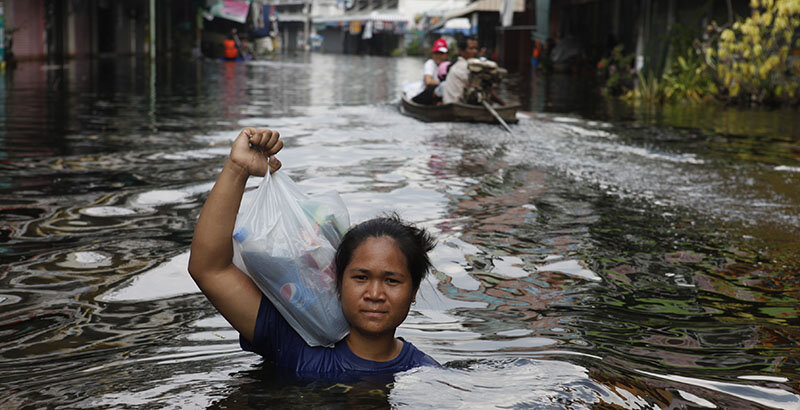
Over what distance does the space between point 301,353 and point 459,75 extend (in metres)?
10.4

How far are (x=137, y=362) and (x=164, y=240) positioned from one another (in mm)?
2032

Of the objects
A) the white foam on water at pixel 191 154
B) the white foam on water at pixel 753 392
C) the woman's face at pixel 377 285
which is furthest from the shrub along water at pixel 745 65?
the woman's face at pixel 377 285

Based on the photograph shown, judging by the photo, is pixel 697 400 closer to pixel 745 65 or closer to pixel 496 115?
pixel 496 115

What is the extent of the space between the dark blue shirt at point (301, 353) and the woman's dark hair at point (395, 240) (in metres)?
0.22

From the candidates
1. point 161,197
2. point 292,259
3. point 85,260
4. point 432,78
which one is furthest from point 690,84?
point 292,259

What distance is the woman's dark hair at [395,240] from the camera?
8.72ft

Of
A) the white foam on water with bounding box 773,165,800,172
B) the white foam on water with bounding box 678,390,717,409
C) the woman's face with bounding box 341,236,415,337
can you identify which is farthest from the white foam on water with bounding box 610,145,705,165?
the woman's face with bounding box 341,236,415,337

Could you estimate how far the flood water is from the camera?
9.37 ft

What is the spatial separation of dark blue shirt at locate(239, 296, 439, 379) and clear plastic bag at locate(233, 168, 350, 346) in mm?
36

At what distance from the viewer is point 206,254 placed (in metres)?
2.58

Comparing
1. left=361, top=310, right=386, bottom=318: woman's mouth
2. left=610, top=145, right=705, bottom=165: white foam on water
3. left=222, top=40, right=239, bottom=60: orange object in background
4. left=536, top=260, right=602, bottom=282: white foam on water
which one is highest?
left=222, top=40, right=239, bottom=60: orange object in background

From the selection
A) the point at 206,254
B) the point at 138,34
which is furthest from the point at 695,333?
the point at 138,34

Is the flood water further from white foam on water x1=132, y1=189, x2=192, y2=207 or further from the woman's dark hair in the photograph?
the woman's dark hair

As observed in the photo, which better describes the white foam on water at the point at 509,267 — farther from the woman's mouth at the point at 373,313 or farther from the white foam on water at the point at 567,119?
the white foam on water at the point at 567,119
